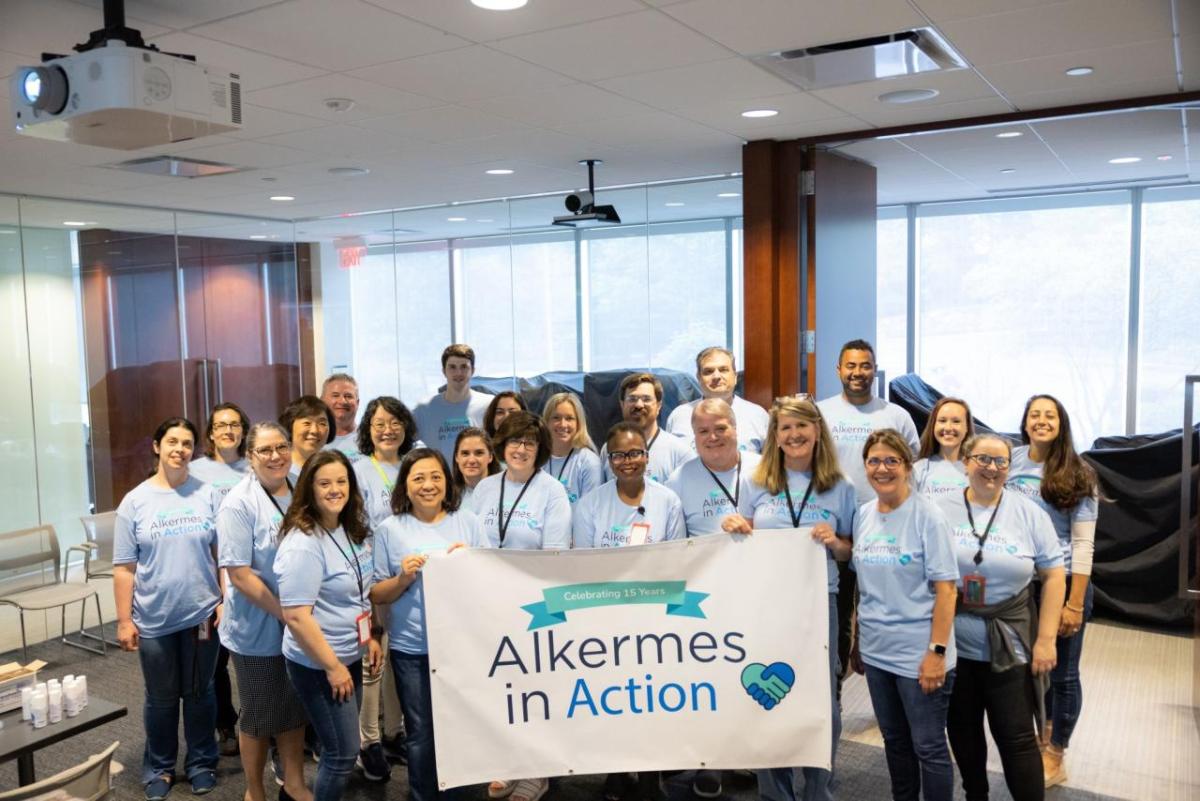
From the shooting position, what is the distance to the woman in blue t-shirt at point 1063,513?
11.3 feet

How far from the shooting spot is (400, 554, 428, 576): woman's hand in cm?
299

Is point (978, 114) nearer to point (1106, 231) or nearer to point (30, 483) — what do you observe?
point (1106, 231)

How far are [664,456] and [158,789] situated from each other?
2420 mm

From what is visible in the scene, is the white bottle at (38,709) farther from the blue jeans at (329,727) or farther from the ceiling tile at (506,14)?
the ceiling tile at (506,14)

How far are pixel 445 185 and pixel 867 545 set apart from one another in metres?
4.65

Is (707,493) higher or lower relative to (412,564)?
higher

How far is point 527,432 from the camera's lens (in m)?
3.59

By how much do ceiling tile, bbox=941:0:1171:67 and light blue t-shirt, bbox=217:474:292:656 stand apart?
9.41 feet

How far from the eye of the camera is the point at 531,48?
332cm

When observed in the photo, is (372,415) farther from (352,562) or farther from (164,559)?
(352,562)

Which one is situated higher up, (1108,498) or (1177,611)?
(1108,498)

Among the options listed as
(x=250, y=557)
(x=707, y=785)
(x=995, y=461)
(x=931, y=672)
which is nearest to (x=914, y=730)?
(x=931, y=672)

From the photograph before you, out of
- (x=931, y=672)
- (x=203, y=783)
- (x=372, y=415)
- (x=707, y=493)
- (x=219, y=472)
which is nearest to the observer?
(x=931, y=672)

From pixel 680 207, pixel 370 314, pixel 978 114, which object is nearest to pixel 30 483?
pixel 370 314
